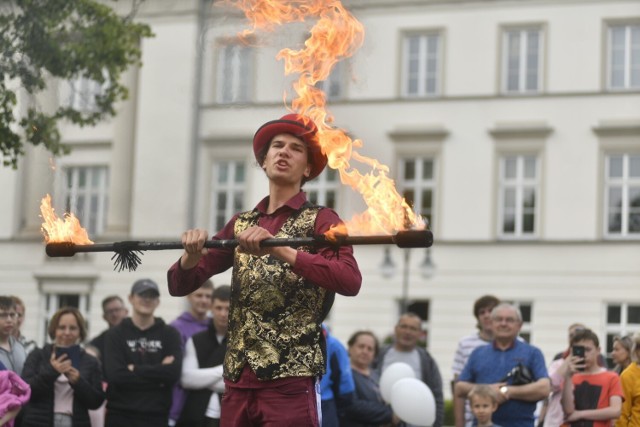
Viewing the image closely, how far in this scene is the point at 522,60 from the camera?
1253 inches

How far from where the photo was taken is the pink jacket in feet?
28.9

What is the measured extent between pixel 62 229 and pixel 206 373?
3.87 m

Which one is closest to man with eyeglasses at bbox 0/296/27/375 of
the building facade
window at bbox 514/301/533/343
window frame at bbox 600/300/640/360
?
the building facade

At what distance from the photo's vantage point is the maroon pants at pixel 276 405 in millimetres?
5383

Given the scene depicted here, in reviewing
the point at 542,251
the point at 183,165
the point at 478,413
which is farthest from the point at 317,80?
the point at 183,165

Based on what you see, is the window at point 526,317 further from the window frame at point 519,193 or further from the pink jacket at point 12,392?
the pink jacket at point 12,392

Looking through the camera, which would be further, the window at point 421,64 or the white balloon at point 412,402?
the window at point 421,64

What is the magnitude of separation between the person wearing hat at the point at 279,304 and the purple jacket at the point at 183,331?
4141 mm

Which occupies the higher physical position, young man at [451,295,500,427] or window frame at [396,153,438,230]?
window frame at [396,153,438,230]

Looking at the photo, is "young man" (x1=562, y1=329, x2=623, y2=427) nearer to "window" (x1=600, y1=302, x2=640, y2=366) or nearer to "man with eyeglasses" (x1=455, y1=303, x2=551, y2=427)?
"man with eyeglasses" (x1=455, y1=303, x2=551, y2=427)

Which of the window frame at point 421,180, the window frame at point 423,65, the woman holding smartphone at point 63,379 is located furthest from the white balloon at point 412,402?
the window frame at point 423,65

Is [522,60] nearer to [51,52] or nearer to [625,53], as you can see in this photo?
[625,53]

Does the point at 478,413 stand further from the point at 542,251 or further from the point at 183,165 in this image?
the point at 183,165

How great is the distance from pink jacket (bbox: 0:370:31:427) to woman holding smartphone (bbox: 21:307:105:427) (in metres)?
0.19
